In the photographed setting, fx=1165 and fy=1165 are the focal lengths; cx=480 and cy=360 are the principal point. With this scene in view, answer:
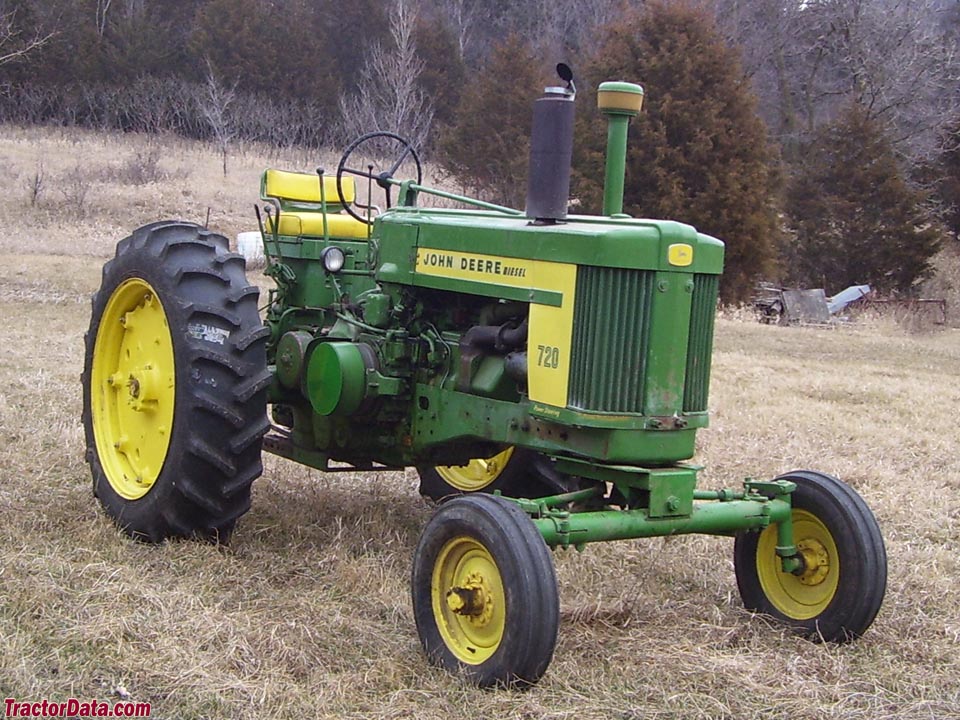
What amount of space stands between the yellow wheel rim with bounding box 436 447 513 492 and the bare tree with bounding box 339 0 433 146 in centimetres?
2079

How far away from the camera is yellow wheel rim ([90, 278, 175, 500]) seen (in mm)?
4984

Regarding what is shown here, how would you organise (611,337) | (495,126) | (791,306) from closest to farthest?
1. (611,337)
2. (791,306)
3. (495,126)

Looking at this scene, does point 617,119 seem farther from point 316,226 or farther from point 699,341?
point 316,226

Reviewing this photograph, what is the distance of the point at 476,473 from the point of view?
5852 millimetres

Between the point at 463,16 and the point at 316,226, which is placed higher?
the point at 463,16

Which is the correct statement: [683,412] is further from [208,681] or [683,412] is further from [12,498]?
[12,498]

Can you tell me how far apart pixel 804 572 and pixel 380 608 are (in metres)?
1.58

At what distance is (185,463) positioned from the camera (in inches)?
180

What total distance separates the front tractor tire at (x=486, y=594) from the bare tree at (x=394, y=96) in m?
22.8

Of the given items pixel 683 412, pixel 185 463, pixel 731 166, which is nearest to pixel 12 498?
pixel 185 463

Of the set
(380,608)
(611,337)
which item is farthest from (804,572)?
(380,608)

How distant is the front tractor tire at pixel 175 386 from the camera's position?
460 centimetres

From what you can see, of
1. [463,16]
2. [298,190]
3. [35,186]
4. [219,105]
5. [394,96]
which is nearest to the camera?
[298,190]

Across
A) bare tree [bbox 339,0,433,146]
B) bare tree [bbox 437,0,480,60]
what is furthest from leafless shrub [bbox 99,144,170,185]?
bare tree [bbox 437,0,480,60]
